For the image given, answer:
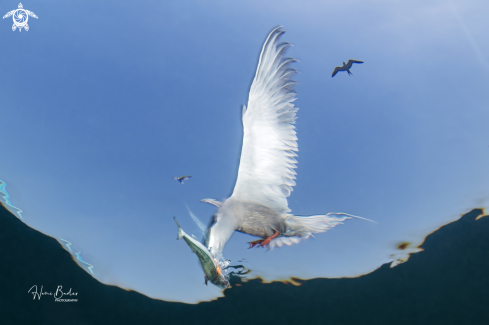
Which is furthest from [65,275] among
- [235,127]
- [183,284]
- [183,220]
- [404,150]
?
[404,150]

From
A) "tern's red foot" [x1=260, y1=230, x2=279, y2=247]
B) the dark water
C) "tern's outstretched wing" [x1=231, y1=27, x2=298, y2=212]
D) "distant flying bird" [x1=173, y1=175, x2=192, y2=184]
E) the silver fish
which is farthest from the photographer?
the dark water

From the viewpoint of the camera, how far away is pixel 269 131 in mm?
3002

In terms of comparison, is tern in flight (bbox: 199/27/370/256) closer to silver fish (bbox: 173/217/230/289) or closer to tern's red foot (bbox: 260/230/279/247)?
tern's red foot (bbox: 260/230/279/247)

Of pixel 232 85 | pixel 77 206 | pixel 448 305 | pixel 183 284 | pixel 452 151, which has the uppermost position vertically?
pixel 232 85

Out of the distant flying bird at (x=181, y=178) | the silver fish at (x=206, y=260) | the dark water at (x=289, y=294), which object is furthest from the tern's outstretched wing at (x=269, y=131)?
the dark water at (x=289, y=294)

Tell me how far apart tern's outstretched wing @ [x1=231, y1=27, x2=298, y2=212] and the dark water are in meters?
3.65

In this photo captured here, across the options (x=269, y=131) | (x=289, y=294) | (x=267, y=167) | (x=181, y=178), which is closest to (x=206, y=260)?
(x=267, y=167)

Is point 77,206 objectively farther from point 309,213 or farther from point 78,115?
point 309,213

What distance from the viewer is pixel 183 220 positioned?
5.04 metres

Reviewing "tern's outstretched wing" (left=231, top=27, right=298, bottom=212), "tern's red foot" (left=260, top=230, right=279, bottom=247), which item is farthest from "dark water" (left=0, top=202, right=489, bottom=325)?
"tern's outstretched wing" (left=231, top=27, right=298, bottom=212)

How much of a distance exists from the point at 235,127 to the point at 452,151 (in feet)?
11.4

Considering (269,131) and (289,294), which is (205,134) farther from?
(289,294)

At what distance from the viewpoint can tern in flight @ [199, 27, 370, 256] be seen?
2863mm

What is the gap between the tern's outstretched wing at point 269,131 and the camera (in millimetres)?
2859
